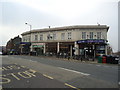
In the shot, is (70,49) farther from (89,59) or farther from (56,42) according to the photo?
(89,59)

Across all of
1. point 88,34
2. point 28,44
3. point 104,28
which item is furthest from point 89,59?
point 28,44

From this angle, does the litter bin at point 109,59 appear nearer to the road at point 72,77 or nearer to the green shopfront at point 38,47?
the road at point 72,77

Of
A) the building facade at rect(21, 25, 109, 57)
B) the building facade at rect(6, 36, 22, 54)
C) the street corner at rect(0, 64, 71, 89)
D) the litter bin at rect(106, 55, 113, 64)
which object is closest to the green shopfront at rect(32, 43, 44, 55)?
the building facade at rect(21, 25, 109, 57)

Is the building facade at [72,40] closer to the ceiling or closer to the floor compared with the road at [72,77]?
closer to the ceiling

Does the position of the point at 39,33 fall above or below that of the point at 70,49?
above

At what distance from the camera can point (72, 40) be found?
28.2 meters

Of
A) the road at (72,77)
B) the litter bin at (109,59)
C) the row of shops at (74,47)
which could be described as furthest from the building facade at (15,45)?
the road at (72,77)

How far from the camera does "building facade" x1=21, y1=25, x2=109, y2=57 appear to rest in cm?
2527

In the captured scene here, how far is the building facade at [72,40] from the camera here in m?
25.3

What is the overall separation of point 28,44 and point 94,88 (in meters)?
35.1

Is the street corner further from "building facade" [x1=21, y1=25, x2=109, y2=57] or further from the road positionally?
"building facade" [x1=21, y1=25, x2=109, y2=57]

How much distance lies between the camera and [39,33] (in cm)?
3584

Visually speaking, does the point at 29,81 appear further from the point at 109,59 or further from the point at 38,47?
the point at 38,47

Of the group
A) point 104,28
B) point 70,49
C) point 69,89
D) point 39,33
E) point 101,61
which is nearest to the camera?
point 69,89
